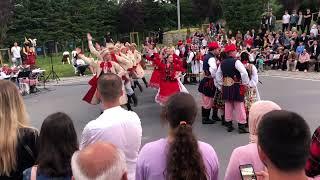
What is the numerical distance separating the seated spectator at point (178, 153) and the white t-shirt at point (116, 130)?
0.59 metres

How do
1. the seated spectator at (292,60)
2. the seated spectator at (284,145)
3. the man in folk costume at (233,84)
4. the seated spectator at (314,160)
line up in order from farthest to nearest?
the seated spectator at (292,60), the man in folk costume at (233,84), the seated spectator at (314,160), the seated spectator at (284,145)

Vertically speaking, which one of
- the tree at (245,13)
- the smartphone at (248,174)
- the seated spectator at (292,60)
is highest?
the tree at (245,13)

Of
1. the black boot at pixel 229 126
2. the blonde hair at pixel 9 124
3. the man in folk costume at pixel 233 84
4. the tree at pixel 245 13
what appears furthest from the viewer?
the tree at pixel 245 13

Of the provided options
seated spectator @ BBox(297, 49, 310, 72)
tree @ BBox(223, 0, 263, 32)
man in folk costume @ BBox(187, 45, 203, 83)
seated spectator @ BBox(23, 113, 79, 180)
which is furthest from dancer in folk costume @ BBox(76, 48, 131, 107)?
tree @ BBox(223, 0, 263, 32)

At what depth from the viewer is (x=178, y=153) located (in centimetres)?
308

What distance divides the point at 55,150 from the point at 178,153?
812mm

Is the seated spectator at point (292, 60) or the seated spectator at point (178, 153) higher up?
the seated spectator at point (178, 153)

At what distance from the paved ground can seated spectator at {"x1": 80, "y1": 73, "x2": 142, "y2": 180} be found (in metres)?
3.12

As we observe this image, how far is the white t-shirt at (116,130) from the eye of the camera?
3.91 m

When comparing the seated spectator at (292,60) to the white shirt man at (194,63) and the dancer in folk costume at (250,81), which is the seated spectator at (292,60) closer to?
the white shirt man at (194,63)

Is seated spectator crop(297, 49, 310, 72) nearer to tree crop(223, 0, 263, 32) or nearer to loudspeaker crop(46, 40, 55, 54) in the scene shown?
tree crop(223, 0, 263, 32)

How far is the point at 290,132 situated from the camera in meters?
2.13

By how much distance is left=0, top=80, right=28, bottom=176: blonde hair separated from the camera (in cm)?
334

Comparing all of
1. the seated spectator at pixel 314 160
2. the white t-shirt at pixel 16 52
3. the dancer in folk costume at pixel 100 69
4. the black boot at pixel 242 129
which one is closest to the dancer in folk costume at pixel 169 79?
the dancer in folk costume at pixel 100 69
